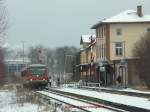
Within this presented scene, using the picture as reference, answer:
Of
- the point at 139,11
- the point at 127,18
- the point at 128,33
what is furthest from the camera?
the point at 139,11

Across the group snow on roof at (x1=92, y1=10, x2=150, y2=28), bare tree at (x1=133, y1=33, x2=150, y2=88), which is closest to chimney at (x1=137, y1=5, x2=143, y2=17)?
snow on roof at (x1=92, y1=10, x2=150, y2=28)

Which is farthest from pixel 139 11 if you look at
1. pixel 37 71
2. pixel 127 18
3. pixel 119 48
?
pixel 37 71

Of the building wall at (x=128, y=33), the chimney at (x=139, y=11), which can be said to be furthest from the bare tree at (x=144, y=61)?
the chimney at (x=139, y=11)

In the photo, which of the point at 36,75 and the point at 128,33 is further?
the point at 128,33

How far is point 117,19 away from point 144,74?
121ft

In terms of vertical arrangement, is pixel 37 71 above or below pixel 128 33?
below

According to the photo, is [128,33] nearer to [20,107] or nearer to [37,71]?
[37,71]

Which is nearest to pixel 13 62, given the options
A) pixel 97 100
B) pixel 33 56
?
pixel 33 56

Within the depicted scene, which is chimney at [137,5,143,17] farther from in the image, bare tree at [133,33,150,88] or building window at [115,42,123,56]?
bare tree at [133,33,150,88]

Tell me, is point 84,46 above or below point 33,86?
above

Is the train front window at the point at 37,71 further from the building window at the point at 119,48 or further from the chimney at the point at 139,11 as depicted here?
the chimney at the point at 139,11

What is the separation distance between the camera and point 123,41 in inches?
3482

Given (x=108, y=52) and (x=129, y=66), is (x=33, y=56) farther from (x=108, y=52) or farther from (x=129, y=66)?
(x=129, y=66)

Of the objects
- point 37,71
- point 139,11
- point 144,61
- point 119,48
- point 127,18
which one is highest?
point 139,11
